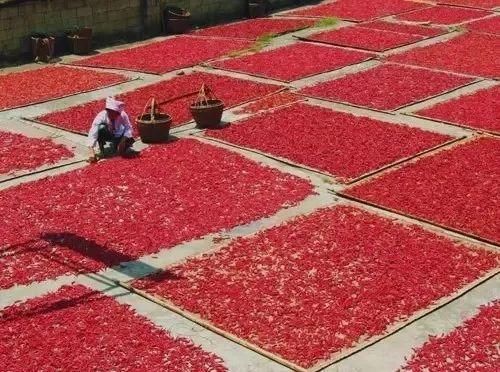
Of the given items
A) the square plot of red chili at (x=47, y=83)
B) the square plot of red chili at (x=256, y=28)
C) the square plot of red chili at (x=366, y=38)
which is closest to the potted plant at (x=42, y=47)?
the square plot of red chili at (x=47, y=83)

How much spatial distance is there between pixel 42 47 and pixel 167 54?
3.39 metres

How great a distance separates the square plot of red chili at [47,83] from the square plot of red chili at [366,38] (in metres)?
6.92

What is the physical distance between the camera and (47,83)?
20.9 metres

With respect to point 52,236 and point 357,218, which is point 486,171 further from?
point 52,236

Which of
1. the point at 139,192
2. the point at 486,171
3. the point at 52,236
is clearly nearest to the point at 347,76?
the point at 486,171

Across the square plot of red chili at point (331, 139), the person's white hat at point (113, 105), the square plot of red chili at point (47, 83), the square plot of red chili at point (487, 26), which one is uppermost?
the person's white hat at point (113, 105)

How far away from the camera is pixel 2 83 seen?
21.0 metres

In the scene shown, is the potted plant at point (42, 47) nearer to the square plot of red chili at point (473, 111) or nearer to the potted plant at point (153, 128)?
the potted plant at point (153, 128)

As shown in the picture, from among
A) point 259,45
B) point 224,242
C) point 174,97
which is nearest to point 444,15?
point 259,45

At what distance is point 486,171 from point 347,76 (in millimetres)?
7287

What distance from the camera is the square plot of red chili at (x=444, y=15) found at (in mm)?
28023

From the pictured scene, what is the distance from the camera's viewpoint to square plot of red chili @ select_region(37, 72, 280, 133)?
17.6 metres

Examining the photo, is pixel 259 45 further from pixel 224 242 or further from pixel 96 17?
pixel 224 242

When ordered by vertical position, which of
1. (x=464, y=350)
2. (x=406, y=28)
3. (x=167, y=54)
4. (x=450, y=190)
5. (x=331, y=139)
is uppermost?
(x=406, y=28)
